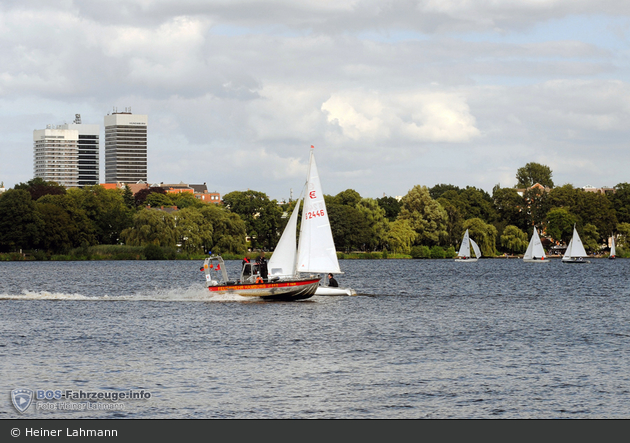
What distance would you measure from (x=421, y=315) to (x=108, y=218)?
351 feet

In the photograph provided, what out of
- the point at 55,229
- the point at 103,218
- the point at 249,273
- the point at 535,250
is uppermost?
the point at 103,218

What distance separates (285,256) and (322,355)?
1839 centimetres

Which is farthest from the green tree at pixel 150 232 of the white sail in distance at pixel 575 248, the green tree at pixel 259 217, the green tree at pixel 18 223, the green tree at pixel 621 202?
the green tree at pixel 621 202

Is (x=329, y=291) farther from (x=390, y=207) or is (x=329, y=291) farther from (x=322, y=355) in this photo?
(x=390, y=207)

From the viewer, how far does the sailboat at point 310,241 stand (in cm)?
4775

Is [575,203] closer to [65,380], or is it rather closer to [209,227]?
[209,227]

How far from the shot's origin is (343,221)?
14112 centimetres

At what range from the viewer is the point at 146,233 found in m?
126

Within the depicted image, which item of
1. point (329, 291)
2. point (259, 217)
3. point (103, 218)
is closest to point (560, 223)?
point (259, 217)

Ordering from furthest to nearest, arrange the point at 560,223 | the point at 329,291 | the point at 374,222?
the point at 560,223, the point at 374,222, the point at 329,291

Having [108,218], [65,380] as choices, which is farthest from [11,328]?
[108,218]

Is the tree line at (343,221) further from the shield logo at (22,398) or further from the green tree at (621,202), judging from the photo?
the shield logo at (22,398)

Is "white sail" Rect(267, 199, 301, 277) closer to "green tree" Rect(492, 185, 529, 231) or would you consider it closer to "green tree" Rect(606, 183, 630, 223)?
"green tree" Rect(492, 185, 529, 231)

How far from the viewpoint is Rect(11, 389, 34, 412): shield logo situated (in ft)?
66.4
